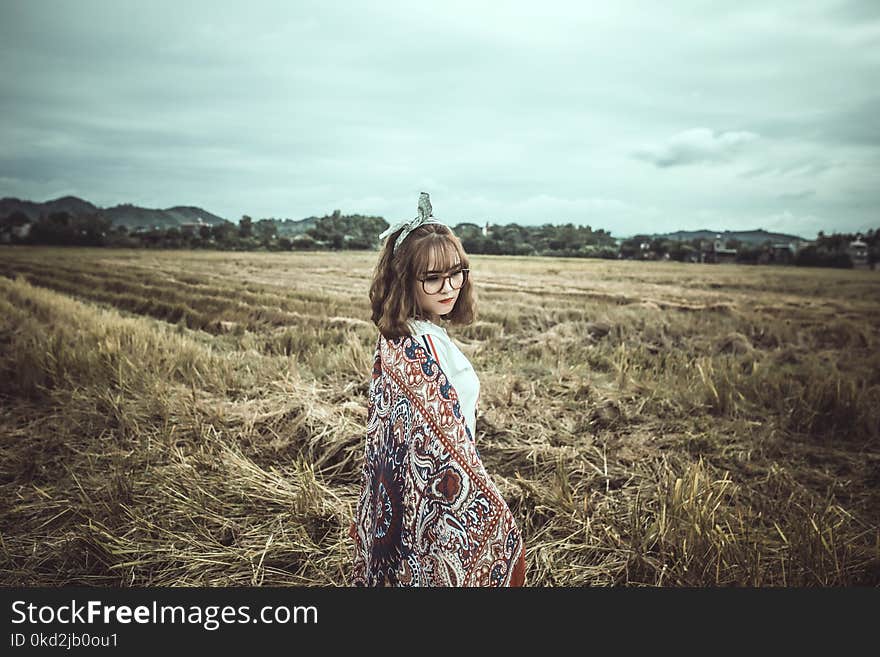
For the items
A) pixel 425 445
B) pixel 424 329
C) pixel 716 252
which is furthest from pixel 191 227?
pixel 716 252

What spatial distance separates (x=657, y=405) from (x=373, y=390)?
87.7 inches

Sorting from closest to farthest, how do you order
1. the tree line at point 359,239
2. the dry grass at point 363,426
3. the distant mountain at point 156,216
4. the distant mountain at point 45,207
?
the dry grass at point 363,426 → the distant mountain at point 45,207 → the tree line at point 359,239 → the distant mountain at point 156,216

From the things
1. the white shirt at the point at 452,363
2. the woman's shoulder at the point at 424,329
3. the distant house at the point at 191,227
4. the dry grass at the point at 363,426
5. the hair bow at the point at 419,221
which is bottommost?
the dry grass at the point at 363,426

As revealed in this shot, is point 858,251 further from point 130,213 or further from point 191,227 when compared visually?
point 130,213

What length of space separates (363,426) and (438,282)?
Answer: 4.95ft

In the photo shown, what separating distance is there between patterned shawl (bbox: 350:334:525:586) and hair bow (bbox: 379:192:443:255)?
0.27 m

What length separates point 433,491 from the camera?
1.15 meters

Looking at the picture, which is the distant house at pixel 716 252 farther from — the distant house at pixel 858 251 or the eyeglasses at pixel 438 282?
the eyeglasses at pixel 438 282

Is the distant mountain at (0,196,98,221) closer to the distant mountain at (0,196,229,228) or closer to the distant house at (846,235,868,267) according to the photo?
the distant mountain at (0,196,229,228)

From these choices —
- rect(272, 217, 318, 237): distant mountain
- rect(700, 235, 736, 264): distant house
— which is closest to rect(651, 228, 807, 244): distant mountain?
rect(700, 235, 736, 264): distant house

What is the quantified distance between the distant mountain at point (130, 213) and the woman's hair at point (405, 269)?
414 centimetres

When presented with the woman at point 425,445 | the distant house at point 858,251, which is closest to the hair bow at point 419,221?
the woman at point 425,445

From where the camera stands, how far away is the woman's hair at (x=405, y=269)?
120cm

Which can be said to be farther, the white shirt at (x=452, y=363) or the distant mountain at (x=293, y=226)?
the distant mountain at (x=293, y=226)
